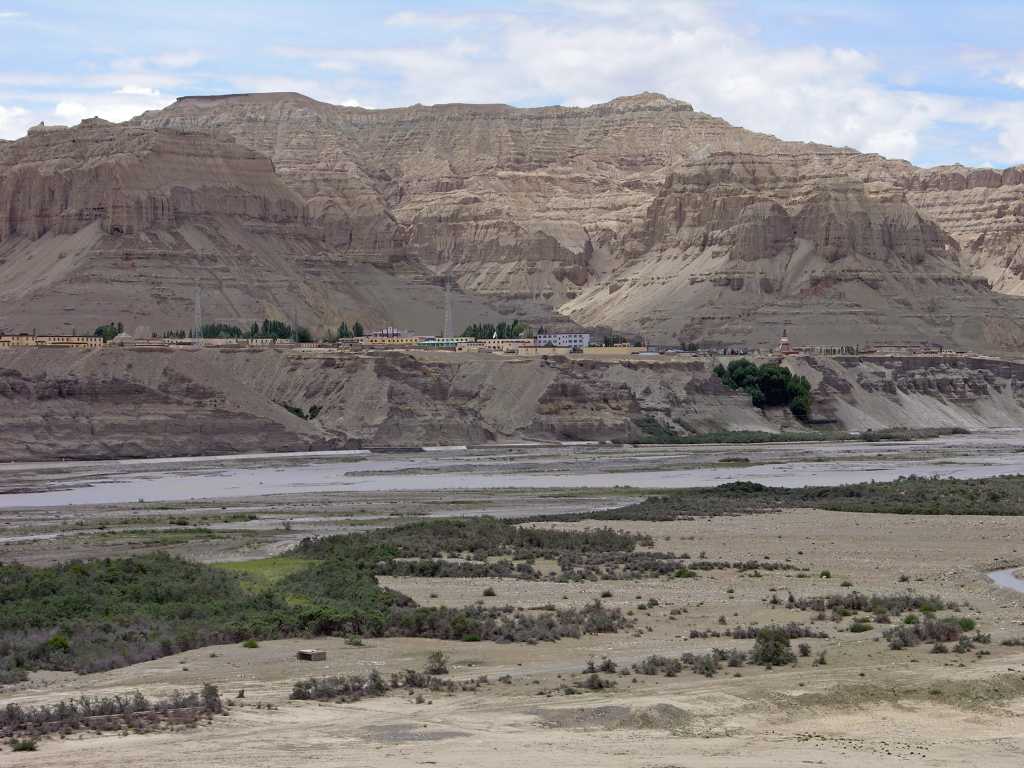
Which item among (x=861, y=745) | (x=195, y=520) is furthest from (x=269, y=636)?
(x=195, y=520)

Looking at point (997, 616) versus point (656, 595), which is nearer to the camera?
point (997, 616)

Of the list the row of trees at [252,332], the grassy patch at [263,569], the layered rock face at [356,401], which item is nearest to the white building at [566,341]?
the layered rock face at [356,401]

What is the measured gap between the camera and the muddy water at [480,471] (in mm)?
105500

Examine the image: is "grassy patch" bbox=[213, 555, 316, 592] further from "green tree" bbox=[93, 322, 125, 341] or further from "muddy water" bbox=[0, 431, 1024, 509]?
"green tree" bbox=[93, 322, 125, 341]

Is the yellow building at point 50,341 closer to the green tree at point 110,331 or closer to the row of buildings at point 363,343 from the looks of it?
the row of buildings at point 363,343

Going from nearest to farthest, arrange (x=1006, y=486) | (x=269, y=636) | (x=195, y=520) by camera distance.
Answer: (x=269, y=636)
(x=195, y=520)
(x=1006, y=486)

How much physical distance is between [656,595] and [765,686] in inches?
596

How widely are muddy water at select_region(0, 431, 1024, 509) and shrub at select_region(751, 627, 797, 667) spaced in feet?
189

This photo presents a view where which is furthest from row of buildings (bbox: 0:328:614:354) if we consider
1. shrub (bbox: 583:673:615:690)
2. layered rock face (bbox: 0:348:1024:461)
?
shrub (bbox: 583:673:615:690)

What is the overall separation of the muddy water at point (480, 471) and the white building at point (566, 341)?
123 ft

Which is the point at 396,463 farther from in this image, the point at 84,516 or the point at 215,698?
the point at 215,698

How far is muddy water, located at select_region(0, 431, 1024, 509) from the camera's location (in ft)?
346

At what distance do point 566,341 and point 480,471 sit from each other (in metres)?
72.7

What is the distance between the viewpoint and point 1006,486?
98.9 m
